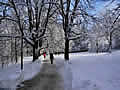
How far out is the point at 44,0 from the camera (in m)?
12.9

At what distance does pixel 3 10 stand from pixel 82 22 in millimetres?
7329

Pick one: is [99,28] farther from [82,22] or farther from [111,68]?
[111,68]

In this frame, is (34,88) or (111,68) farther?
(111,68)

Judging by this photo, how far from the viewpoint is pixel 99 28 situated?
13469 mm

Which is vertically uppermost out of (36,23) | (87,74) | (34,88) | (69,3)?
(69,3)

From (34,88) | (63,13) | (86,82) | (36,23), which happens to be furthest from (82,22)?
(34,88)

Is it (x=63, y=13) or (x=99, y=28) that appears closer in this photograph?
(x=63, y=13)

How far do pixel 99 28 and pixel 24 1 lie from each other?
26.1 feet

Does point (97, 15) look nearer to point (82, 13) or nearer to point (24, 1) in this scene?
point (82, 13)

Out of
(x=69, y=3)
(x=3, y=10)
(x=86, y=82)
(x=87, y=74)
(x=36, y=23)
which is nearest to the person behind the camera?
(x=86, y=82)

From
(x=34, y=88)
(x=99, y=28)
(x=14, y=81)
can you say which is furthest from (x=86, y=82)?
(x=99, y=28)

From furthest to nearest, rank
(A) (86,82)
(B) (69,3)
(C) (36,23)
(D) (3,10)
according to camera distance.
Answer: (C) (36,23), (B) (69,3), (D) (3,10), (A) (86,82)

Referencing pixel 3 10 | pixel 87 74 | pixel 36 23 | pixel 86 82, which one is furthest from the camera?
pixel 36 23

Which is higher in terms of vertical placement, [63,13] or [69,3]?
[69,3]
